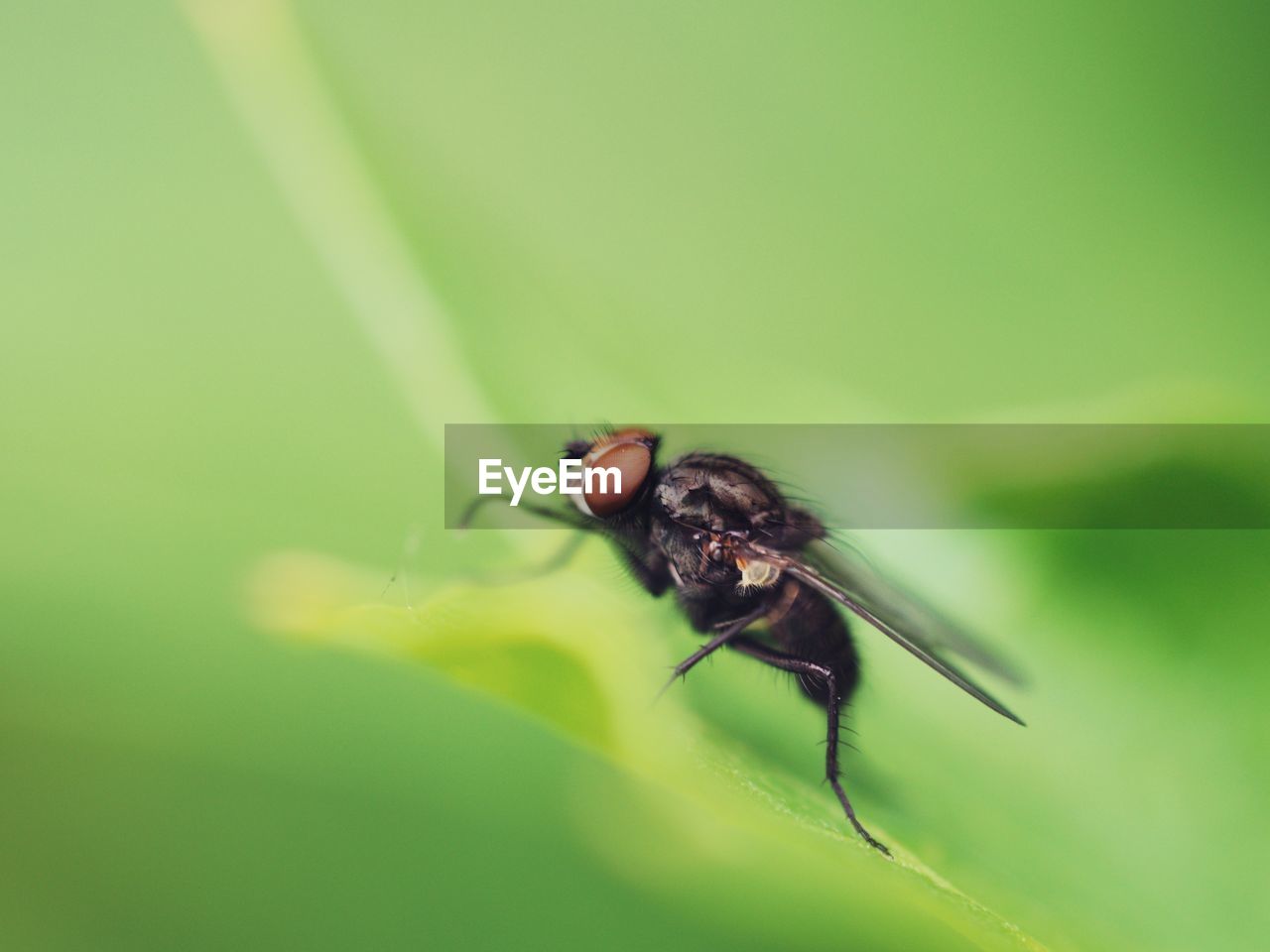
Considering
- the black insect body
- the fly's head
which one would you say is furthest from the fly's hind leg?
the fly's head

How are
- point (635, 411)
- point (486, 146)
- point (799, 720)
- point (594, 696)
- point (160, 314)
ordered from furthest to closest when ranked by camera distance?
point (486, 146)
point (160, 314)
point (635, 411)
point (799, 720)
point (594, 696)

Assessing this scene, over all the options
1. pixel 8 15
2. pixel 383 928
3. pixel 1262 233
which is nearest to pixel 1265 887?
pixel 383 928

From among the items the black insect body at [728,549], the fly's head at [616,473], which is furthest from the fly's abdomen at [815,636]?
the fly's head at [616,473]

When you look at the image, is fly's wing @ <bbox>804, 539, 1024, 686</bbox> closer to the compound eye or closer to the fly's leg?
the fly's leg

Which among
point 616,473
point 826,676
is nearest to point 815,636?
point 826,676

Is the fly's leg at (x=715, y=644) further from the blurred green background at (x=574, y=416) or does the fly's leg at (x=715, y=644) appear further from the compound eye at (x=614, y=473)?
the compound eye at (x=614, y=473)

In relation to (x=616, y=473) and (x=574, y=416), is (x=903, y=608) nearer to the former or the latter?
(x=616, y=473)

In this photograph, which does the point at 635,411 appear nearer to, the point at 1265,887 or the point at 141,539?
the point at 141,539
